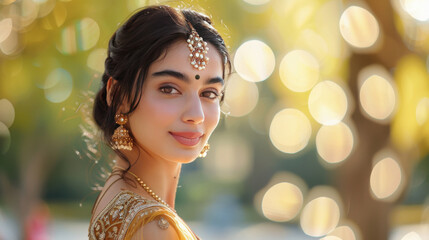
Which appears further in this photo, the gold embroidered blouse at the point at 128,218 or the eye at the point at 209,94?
the eye at the point at 209,94

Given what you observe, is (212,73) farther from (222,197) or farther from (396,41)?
(222,197)

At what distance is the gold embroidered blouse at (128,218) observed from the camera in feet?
5.96

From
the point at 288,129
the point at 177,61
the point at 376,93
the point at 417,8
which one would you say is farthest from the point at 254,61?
the point at 177,61

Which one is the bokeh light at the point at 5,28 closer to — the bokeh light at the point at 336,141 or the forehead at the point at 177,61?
the bokeh light at the point at 336,141

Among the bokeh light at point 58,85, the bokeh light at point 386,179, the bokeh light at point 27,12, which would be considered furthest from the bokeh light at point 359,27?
the bokeh light at point 58,85

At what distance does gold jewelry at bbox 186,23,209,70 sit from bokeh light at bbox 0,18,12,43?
15.1 ft

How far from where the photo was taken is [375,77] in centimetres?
553

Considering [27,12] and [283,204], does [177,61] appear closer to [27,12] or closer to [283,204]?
[27,12]

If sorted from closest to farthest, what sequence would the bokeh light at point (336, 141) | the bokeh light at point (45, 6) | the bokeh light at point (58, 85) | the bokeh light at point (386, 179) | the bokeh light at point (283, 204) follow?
the bokeh light at point (386, 179), the bokeh light at point (45, 6), the bokeh light at point (58, 85), the bokeh light at point (336, 141), the bokeh light at point (283, 204)

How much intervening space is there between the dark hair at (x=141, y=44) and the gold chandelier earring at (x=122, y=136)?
0.05 metres

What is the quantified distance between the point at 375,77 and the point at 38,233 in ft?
18.4

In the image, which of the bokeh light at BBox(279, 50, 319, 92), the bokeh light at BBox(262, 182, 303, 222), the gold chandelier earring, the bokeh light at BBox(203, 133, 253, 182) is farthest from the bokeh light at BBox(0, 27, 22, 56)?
the bokeh light at BBox(203, 133, 253, 182)

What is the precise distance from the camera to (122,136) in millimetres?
2055

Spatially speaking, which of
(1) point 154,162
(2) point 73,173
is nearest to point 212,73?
(1) point 154,162
